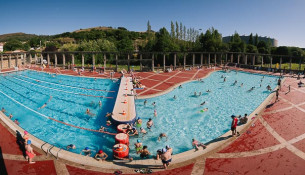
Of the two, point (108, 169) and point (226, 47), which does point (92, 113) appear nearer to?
point (108, 169)

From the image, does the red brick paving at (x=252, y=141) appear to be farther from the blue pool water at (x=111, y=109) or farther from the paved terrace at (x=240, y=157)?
the blue pool water at (x=111, y=109)

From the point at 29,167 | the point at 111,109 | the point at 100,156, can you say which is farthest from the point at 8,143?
the point at 111,109

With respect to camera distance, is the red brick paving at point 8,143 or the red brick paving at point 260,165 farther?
the red brick paving at point 8,143

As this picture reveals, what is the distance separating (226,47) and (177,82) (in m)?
30.9

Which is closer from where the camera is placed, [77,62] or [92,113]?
[92,113]

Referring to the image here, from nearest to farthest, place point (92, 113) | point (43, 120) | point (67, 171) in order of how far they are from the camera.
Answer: point (67, 171)
point (43, 120)
point (92, 113)

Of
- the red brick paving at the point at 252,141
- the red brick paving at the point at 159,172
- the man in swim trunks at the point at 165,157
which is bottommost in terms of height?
the red brick paving at the point at 159,172

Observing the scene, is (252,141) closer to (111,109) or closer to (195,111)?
(195,111)

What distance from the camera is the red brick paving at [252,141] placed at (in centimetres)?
1110

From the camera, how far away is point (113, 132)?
1443 centimetres

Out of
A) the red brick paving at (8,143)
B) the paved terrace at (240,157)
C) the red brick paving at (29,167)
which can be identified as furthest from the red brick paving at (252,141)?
the red brick paving at (8,143)

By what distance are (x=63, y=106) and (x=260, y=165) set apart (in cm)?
2019

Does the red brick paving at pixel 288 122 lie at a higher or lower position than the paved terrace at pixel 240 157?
higher

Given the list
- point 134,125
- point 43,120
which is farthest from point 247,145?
point 43,120
